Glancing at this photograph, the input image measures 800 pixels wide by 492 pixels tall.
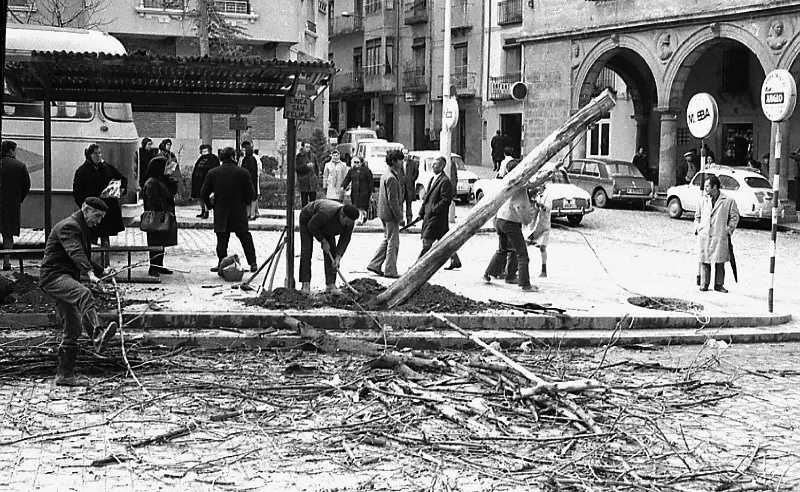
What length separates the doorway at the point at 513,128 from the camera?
4903cm

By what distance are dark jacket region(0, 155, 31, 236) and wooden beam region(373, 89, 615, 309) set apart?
6.18 metres

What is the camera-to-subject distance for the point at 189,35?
120 ft

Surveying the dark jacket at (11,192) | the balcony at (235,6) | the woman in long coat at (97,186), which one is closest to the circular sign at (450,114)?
the woman in long coat at (97,186)

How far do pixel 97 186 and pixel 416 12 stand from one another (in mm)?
42913

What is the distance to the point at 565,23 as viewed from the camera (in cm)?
3803

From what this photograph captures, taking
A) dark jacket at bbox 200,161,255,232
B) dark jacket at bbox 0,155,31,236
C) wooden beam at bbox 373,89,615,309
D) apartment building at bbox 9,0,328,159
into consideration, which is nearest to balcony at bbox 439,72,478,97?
apartment building at bbox 9,0,328,159

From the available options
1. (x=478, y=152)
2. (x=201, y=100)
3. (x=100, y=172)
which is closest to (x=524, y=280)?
(x=201, y=100)

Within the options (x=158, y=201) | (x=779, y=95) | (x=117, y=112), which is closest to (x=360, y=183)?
(x=117, y=112)

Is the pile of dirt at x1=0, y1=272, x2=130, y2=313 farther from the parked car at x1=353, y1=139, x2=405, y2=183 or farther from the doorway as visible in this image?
the doorway

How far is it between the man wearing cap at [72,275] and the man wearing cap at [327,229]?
12.3 feet

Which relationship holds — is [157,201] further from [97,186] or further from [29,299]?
→ [29,299]

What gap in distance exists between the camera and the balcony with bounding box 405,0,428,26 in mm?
55906

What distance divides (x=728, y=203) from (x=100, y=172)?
A: 899 cm

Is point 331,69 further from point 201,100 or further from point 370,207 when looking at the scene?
point 370,207
